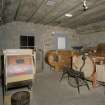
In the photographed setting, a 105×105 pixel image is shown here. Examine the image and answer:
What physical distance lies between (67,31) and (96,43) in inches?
69.1

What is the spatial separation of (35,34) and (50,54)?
1271 millimetres

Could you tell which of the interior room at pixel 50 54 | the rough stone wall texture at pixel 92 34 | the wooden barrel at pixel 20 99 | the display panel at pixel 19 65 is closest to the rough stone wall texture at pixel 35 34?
the interior room at pixel 50 54

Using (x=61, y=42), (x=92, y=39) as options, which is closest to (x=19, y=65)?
(x=61, y=42)

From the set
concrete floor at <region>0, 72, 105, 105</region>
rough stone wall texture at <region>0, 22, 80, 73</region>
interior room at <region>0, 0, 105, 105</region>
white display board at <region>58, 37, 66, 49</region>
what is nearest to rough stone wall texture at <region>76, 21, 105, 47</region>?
interior room at <region>0, 0, 105, 105</region>

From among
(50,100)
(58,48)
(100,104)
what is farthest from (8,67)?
(58,48)

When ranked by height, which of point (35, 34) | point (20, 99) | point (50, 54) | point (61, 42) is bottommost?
point (20, 99)

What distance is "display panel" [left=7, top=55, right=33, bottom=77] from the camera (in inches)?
116

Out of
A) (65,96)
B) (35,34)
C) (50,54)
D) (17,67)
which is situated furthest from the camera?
(35,34)

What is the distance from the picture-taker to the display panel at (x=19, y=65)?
2.95 meters

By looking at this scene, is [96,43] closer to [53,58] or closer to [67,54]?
[67,54]

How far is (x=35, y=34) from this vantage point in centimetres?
620

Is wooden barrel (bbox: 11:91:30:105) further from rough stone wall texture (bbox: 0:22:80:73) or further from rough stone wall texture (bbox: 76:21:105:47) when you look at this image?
rough stone wall texture (bbox: 76:21:105:47)

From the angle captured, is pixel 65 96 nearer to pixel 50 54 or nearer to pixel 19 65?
pixel 19 65

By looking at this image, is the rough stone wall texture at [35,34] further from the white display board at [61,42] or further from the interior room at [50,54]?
the white display board at [61,42]
